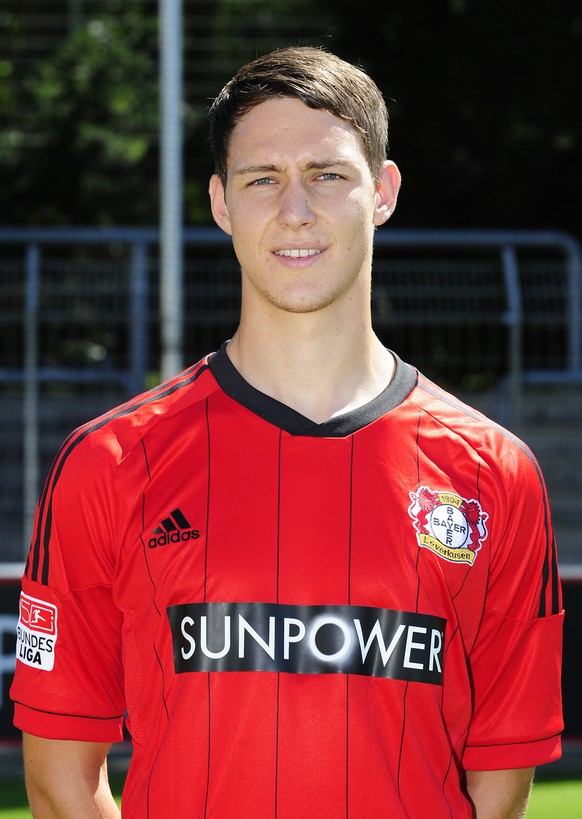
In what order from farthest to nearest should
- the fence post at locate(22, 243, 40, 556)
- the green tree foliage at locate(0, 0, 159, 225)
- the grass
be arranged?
1. the green tree foliage at locate(0, 0, 159, 225)
2. the fence post at locate(22, 243, 40, 556)
3. the grass

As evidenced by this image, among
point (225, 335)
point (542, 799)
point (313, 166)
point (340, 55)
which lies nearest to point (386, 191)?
point (313, 166)

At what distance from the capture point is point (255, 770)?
175 cm

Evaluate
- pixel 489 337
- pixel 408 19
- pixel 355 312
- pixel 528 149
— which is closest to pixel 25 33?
pixel 408 19

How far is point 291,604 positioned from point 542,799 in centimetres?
324

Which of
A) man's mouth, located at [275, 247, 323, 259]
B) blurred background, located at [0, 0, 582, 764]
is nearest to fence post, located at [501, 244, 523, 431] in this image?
blurred background, located at [0, 0, 582, 764]

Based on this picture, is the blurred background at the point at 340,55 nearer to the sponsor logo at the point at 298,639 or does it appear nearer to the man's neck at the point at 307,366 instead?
the man's neck at the point at 307,366

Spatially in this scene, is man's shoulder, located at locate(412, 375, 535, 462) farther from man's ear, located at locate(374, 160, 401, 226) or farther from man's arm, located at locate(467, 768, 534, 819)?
man's arm, located at locate(467, 768, 534, 819)

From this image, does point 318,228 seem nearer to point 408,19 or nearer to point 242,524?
point 242,524

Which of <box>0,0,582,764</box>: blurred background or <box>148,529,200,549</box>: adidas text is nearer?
<box>148,529,200,549</box>: adidas text

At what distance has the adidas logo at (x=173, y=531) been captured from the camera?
184 centimetres

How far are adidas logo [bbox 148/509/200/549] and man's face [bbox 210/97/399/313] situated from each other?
377 mm

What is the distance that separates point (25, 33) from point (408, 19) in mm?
4073

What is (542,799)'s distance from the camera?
464cm

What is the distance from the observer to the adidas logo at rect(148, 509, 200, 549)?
184cm
